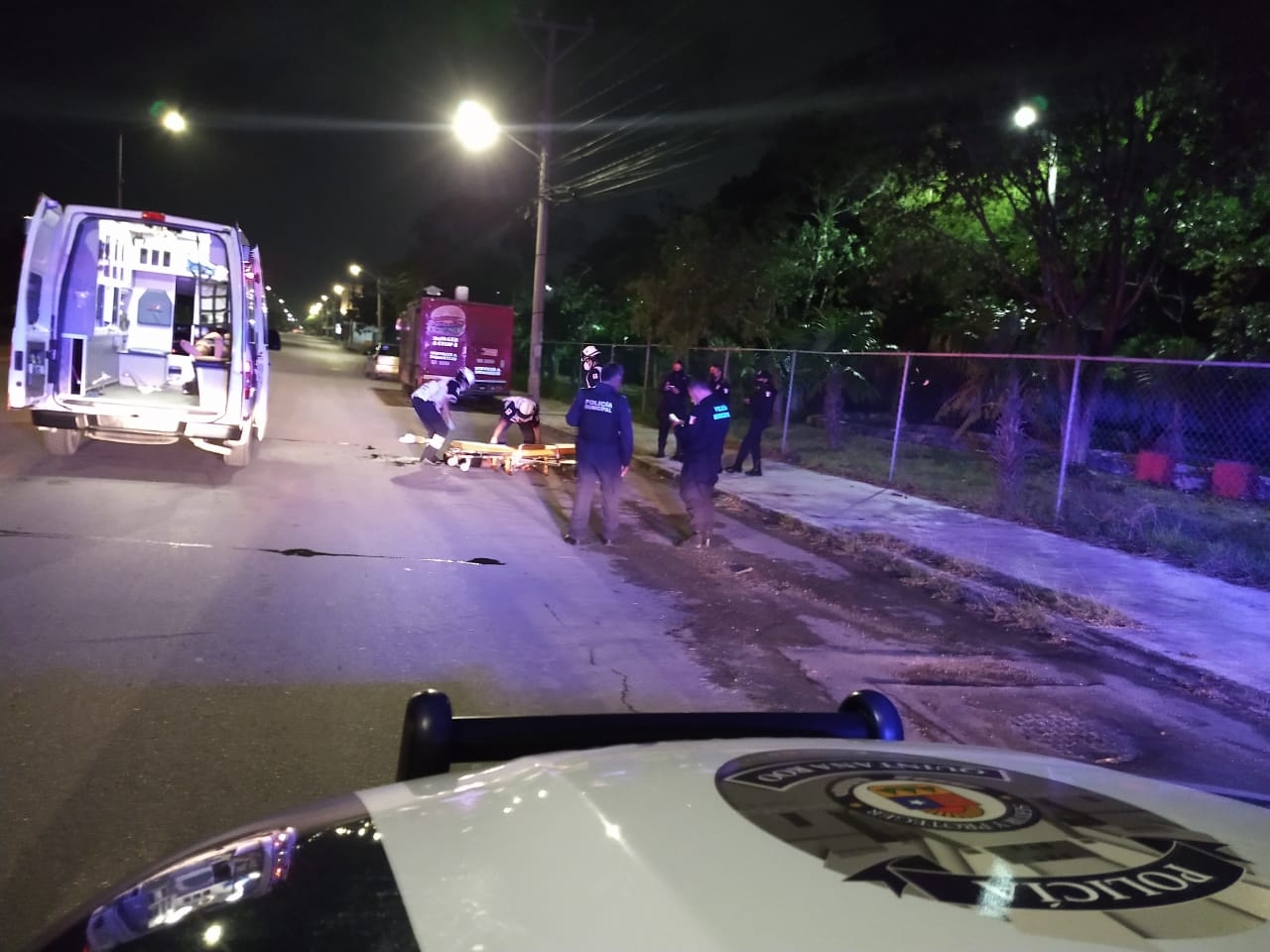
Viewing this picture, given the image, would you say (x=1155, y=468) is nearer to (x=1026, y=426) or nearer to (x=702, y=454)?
(x=1026, y=426)

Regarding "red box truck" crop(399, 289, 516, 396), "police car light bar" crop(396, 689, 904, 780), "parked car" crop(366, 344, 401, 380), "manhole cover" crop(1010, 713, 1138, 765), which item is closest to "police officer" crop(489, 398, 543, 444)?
"manhole cover" crop(1010, 713, 1138, 765)

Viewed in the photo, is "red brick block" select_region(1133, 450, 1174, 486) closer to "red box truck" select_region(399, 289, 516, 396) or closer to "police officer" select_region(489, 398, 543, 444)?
"police officer" select_region(489, 398, 543, 444)

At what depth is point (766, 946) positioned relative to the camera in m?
1.47

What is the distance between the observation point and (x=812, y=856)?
5.67 ft

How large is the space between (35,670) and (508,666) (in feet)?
8.16

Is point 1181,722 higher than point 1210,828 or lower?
lower

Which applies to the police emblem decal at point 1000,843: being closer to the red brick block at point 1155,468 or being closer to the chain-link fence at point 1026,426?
the chain-link fence at point 1026,426

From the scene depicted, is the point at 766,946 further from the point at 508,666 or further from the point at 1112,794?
the point at 508,666

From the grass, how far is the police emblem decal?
9.28 m

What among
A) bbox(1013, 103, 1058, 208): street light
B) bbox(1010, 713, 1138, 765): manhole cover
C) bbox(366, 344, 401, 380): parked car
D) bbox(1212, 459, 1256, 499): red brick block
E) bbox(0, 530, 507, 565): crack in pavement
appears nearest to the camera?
bbox(1010, 713, 1138, 765): manhole cover

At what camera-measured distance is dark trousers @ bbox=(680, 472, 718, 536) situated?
10609mm

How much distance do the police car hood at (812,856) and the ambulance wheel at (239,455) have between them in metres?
10.9

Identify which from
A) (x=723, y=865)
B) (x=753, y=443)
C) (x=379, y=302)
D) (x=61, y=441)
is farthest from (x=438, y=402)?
(x=379, y=302)

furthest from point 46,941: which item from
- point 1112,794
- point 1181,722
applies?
point 1181,722
